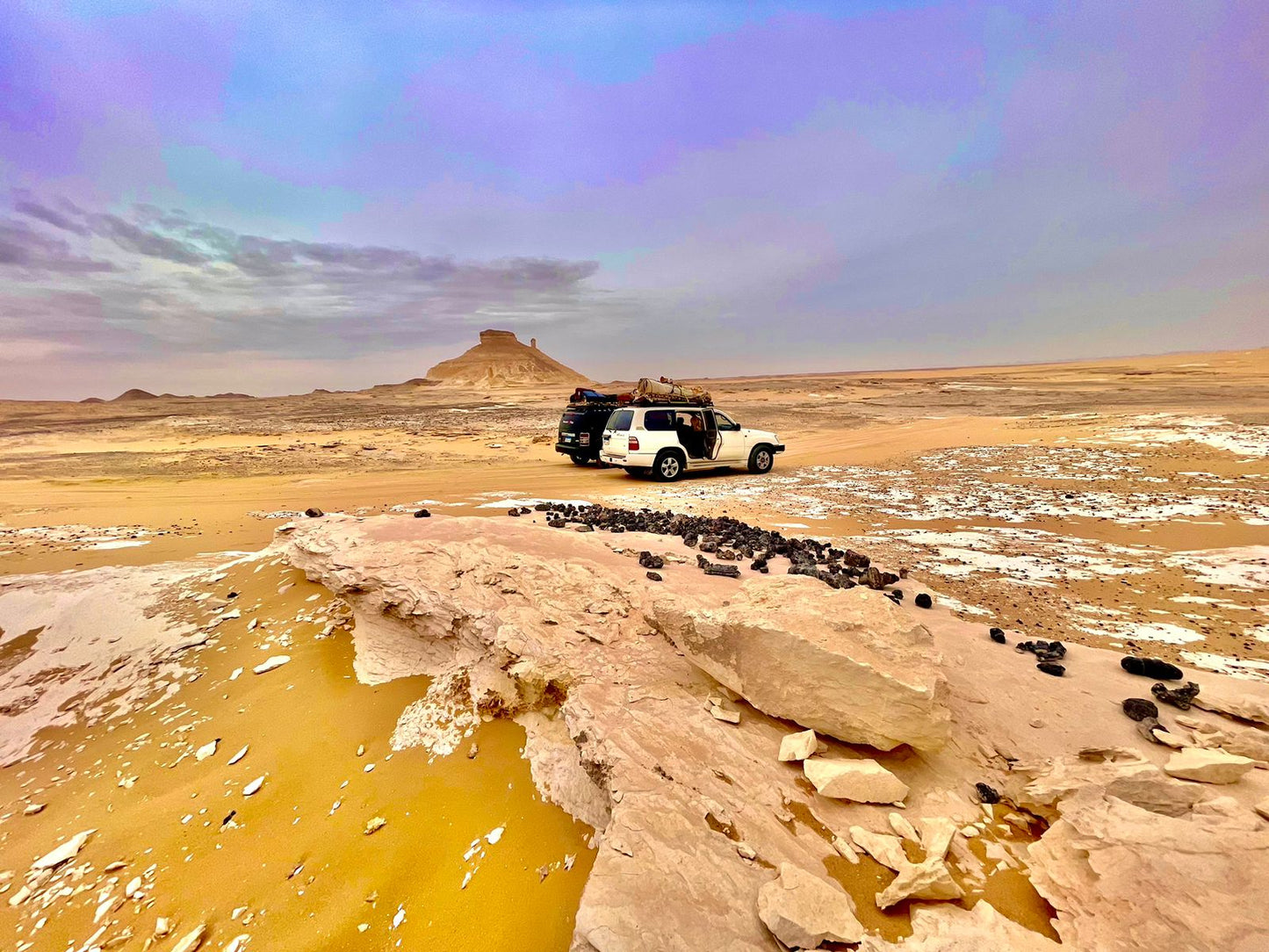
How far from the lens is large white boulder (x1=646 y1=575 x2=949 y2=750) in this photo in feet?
9.70

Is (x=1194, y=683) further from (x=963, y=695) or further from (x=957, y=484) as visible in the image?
(x=957, y=484)

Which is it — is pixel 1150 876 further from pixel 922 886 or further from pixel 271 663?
pixel 271 663

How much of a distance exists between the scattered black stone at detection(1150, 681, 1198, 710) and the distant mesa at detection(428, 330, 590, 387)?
10943 cm

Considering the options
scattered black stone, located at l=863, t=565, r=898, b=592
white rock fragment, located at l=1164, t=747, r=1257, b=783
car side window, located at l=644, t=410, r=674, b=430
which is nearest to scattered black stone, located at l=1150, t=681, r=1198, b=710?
white rock fragment, located at l=1164, t=747, r=1257, b=783

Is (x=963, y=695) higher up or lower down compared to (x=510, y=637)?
lower down

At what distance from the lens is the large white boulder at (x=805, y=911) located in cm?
204

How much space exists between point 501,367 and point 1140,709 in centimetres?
13000

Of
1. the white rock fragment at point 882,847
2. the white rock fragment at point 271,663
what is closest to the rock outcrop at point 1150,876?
the white rock fragment at point 882,847

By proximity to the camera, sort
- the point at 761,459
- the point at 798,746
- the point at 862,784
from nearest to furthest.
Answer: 1. the point at 862,784
2. the point at 798,746
3. the point at 761,459

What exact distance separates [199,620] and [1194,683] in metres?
8.68

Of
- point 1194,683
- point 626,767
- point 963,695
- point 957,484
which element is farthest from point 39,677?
point 957,484

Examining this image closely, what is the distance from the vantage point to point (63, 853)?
3.24 metres

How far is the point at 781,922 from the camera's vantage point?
81.7 inches

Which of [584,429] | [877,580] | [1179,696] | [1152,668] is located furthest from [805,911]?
[584,429]
